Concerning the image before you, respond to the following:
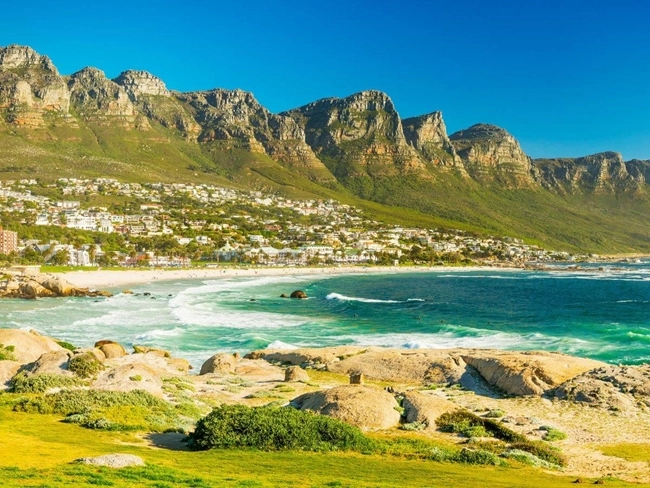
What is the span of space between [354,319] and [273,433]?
4568cm

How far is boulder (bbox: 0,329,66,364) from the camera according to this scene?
3002cm

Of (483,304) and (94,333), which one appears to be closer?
(94,333)

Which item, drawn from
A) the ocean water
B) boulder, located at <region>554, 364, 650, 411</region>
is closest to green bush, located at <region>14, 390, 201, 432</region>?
boulder, located at <region>554, 364, 650, 411</region>

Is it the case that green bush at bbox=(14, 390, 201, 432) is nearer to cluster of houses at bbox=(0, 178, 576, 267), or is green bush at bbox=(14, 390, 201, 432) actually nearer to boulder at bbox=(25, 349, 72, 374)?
boulder at bbox=(25, 349, 72, 374)

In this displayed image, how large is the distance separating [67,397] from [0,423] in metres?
3.34

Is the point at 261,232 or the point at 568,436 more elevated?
the point at 261,232

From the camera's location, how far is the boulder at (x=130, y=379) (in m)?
22.8

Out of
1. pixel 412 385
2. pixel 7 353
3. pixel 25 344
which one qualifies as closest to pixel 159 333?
pixel 25 344

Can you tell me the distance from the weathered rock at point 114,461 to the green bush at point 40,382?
9.89 metres

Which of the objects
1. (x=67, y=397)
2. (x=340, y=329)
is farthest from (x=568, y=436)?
(x=340, y=329)

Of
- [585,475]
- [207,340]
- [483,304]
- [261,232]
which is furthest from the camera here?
[261,232]

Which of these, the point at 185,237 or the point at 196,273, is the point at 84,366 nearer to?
the point at 196,273

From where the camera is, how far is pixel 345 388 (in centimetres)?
2125

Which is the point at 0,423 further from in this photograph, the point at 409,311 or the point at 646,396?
the point at 409,311
